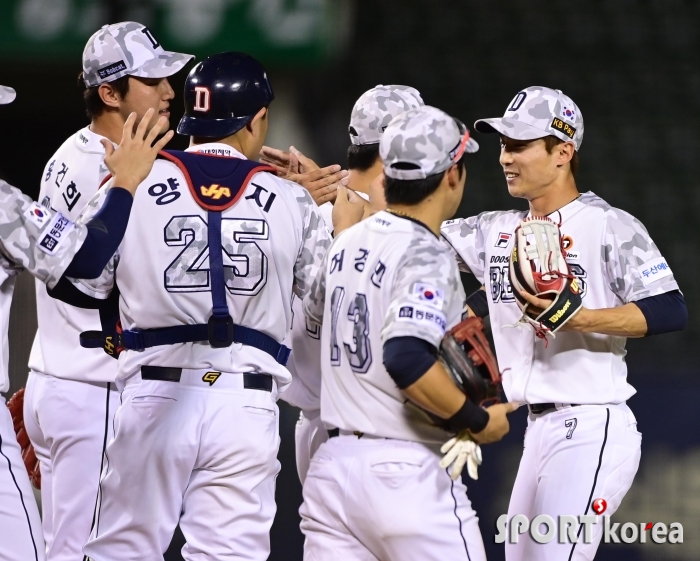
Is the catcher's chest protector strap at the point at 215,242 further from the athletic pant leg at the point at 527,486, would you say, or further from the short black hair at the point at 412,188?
the athletic pant leg at the point at 527,486

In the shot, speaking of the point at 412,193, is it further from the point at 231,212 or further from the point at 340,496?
the point at 340,496

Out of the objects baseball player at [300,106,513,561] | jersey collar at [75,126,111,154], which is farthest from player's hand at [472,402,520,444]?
jersey collar at [75,126,111,154]

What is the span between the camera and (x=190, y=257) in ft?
11.1

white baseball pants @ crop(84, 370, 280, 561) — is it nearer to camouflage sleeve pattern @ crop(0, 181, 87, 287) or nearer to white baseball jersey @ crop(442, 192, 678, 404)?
camouflage sleeve pattern @ crop(0, 181, 87, 287)

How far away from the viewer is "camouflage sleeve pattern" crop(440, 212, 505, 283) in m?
4.37

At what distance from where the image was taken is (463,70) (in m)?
9.24

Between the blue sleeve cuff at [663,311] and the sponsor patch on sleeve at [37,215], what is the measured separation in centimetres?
202

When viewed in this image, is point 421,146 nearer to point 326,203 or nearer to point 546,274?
point 546,274

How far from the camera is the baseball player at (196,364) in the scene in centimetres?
338

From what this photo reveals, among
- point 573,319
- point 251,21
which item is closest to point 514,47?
point 251,21

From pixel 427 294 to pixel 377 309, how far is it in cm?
19

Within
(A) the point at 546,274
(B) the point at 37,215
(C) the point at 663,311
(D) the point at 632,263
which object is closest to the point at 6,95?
(B) the point at 37,215

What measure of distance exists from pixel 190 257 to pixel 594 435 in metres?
1.54

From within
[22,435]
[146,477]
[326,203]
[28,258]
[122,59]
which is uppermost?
[122,59]
